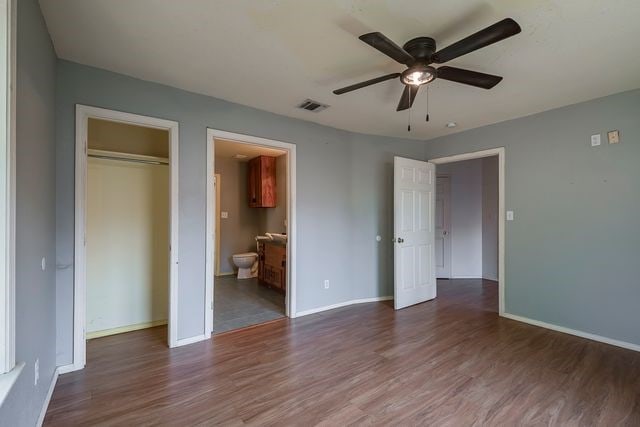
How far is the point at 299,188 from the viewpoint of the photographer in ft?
11.7

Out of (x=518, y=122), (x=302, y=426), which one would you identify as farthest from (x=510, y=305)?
(x=302, y=426)

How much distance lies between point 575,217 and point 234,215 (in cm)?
536

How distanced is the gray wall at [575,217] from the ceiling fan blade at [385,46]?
95.5 inches

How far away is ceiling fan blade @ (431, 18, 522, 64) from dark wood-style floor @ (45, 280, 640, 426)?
2.15 meters

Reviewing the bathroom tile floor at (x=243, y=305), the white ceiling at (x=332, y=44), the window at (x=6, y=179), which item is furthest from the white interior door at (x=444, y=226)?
the window at (x=6, y=179)

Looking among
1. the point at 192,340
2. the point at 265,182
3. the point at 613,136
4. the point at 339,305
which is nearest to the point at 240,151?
the point at 265,182

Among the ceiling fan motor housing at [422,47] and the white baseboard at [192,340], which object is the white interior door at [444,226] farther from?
the white baseboard at [192,340]

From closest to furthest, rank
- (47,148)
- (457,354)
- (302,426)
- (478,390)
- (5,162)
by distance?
(5,162) → (302,426) → (47,148) → (478,390) → (457,354)

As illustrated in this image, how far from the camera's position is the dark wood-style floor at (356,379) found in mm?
1807

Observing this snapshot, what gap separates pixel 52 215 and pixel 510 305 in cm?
456

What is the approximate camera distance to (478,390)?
206cm

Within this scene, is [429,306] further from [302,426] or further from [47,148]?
[47,148]

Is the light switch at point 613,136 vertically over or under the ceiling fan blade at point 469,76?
under

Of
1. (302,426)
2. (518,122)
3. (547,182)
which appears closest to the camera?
(302,426)
